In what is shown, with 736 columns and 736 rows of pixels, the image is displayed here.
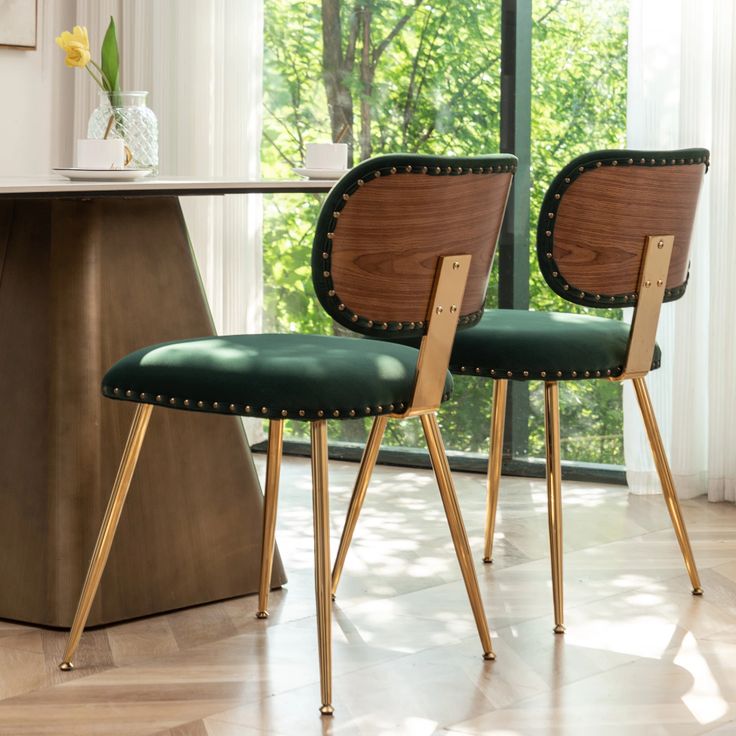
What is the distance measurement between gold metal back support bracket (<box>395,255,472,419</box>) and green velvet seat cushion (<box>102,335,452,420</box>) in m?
0.02

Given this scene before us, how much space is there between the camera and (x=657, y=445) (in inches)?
101

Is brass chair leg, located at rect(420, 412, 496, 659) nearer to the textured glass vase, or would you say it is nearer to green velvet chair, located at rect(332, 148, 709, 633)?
green velvet chair, located at rect(332, 148, 709, 633)

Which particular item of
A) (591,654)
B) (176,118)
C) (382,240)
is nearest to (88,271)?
(382,240)

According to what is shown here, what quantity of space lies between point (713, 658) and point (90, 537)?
1109 millimetres

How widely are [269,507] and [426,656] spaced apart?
0.40 meters

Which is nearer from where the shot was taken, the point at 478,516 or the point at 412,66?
the point at 478,516

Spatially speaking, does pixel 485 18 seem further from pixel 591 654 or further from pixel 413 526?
pixel 591 654

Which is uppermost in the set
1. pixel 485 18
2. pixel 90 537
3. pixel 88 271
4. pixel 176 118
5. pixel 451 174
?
pixel 485 18

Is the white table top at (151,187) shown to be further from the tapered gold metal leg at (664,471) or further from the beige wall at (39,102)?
the beige wall at (39,102)

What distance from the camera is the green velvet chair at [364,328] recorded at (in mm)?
1877

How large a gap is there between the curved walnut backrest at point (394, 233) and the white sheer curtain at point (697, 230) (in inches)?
60.6

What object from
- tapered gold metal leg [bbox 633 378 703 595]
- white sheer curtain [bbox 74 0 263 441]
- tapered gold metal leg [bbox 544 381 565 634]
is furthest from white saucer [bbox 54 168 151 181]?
white sheer curtain [bbox 74 0 263 441]

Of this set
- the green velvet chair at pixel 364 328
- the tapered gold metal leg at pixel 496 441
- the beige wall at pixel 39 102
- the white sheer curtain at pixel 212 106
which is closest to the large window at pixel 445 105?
the white sheer curtain at pixel 212 106

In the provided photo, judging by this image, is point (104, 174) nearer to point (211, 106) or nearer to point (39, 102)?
point (211, 106)
